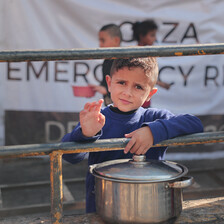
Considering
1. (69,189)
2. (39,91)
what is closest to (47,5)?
(39,91)

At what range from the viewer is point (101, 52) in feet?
4.42

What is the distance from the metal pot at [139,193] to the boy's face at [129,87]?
16.1 inches

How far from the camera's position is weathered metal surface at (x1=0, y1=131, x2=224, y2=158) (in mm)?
1354

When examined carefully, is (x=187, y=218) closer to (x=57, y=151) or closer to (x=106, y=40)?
(x=57, y=151)

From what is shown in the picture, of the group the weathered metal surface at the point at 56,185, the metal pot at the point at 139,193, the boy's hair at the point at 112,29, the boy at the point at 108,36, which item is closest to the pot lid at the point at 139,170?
the metal pot at the point at 139,193

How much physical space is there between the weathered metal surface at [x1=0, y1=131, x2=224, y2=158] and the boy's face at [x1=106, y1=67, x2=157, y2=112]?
32 cm

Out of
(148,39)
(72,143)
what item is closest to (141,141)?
(72,143)

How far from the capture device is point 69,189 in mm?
4254

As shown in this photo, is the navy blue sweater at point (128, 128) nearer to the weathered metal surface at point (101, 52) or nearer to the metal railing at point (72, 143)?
the metal railing at point (72, 143)

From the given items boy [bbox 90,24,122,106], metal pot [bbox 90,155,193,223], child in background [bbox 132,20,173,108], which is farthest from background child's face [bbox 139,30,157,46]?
metal pot [bbox 90,155,193,223]

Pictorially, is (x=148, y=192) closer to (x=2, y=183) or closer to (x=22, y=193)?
(x=22, y=193)

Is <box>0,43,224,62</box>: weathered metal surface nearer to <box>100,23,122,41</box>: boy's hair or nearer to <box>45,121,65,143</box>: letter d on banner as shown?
<box>100,23,122,41</box>: boy's hair

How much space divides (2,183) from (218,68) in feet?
8.87

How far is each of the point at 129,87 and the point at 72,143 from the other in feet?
1.47
